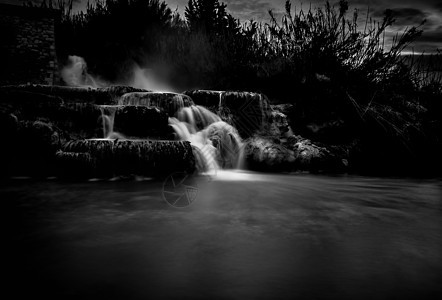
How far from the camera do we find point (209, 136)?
6.80 meters

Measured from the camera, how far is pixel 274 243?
222 cm

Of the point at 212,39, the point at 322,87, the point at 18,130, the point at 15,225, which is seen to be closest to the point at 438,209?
the point at 15,225

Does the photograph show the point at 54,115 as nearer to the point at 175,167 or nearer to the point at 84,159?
the point at 84,159

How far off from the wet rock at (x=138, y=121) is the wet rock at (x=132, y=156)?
1099mm

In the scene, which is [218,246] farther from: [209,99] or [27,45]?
[27,45]

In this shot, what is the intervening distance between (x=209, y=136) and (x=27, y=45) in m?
9.31

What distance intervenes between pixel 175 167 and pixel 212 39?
8134 mm

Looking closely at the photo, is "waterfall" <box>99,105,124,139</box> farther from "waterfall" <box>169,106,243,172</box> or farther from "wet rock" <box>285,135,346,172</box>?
"wet rock" <box>285,135,346,172</box>

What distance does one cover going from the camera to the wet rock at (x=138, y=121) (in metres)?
6.04

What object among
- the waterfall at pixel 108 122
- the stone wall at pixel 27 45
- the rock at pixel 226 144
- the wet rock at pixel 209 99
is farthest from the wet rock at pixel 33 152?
the stone wall at pixel 27 45

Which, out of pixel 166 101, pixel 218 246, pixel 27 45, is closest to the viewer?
pixel 218 246

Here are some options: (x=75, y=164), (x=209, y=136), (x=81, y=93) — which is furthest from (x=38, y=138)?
(x=209, y=136)

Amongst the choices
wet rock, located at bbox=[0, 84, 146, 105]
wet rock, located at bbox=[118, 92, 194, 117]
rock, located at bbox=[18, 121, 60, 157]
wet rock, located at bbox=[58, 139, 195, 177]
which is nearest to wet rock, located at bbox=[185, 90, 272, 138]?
wet rock, located at bbox=[118, 92, 194, 117]

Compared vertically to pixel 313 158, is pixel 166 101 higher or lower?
higher
